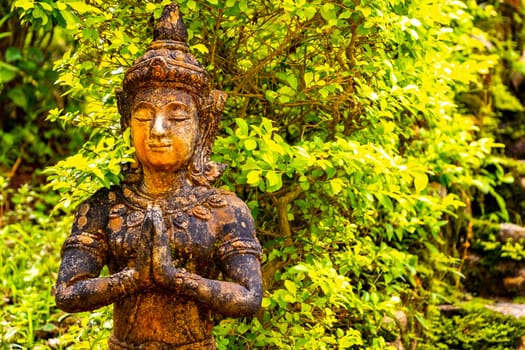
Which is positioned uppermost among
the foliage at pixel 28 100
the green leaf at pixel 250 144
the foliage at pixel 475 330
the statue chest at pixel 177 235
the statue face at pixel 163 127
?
the statue face at pixel 163 127

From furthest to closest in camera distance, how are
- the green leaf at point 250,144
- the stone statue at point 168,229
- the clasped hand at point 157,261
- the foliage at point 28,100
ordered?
the foliage at point 28,100 → the green leaf at point 250,144 → the stone statue at point 168,229 → the clasped hand at point 157,261

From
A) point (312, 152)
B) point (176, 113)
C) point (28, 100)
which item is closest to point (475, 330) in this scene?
point (312, 152)

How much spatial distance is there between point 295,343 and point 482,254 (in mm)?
2423

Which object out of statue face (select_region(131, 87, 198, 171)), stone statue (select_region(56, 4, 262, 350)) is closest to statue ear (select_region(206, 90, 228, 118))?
stone statue (select_region(56, 4, 262, 350))

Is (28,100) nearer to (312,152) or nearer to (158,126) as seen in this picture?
(312,152)

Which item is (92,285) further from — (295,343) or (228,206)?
(295,343)

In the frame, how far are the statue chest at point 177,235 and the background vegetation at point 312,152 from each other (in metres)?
0.19

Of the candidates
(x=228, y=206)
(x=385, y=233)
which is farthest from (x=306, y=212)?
(x=228, y=206)

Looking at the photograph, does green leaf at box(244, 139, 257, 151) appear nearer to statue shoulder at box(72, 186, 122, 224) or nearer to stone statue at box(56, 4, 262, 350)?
stone statue at box(56, 4, 262, 350)

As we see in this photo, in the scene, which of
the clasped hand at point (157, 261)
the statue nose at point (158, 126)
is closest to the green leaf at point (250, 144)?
the statue nose at point (158, 126)

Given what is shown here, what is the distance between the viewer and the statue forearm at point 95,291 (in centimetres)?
255

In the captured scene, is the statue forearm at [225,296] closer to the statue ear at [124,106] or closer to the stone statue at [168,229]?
the stone statue at [168,229]

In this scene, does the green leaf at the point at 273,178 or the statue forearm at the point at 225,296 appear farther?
the green leaf at the point at 273,178

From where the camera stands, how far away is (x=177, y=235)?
2.71 m
